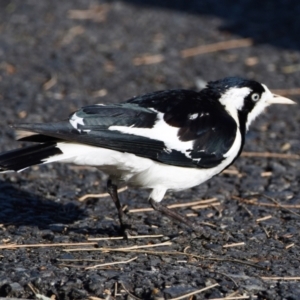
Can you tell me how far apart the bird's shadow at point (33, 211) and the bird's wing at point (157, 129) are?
27.4 inches

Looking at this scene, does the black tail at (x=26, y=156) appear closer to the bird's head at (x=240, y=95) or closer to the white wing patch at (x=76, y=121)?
the white wing patch at (x=76, y=121)

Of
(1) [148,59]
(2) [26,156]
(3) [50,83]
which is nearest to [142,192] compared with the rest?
(2) [26,156]

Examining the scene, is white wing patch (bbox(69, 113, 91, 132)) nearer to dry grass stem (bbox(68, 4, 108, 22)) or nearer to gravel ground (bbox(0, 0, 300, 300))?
gravel ground (bbox(0, 0, 300, 300))

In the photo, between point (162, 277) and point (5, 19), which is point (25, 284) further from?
point (5, 19)

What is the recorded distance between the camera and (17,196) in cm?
551

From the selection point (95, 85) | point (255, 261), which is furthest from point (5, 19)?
point (255, 261)

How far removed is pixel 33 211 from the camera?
5.27 m

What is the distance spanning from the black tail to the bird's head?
1288 millimetres

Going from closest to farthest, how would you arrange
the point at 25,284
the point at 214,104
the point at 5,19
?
the point at 25,284 → the point at 214,104 → the point at 5,19

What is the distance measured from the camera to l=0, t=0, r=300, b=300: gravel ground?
4.16m

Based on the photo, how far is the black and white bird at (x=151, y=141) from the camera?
4.46 meters

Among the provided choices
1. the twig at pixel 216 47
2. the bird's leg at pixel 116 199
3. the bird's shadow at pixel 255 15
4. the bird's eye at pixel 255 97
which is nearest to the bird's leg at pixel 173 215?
the bird's leg at pixel 116 199

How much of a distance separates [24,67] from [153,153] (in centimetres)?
388

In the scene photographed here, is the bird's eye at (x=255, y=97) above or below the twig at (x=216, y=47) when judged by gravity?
above
